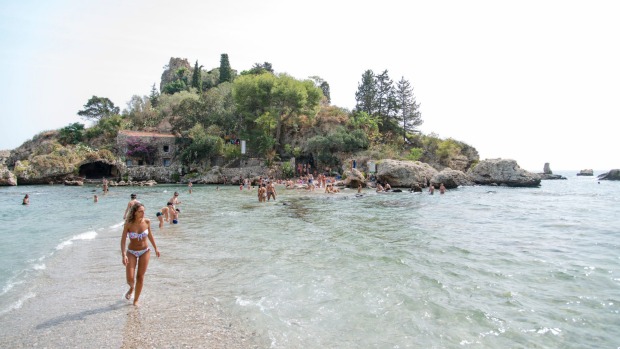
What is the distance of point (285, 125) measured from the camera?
5497 cm

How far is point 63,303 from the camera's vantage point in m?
6.96

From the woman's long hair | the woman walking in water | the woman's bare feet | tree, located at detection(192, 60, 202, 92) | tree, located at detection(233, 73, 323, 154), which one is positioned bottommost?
the woman's bare feet

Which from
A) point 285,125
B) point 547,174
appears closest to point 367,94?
point 285,125

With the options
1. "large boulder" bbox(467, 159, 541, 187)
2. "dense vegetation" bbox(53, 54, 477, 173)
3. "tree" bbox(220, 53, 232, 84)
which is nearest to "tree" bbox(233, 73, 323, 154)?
"dense vegetation" bbox(53, 54, 477, 173)

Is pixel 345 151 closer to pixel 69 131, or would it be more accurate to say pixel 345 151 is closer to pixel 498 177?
pixel 498 177

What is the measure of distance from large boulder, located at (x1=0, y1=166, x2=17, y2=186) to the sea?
35.5 metres

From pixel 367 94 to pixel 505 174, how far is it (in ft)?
82.3

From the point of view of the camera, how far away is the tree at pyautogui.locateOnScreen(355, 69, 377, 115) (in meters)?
57.8

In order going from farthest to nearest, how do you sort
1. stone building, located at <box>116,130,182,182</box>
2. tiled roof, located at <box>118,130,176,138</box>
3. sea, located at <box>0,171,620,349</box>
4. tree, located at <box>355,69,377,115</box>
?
tree, located at <box>355,69,377,115</box>, tiled roof, located at <box>118,130,176,138</box>, stone building, located at <box>116,130,182,182</box>, sea, located at <box>0,171,620,349</box>

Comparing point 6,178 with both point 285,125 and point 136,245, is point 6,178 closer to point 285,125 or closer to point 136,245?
point 285,125

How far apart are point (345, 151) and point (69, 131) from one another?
44.4 meters

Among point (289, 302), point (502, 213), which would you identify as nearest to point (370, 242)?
point (289, 302)

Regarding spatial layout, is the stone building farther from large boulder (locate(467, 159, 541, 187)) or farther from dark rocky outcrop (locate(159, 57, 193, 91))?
dark rocky outcrop (locate(159, 57, 193, 91))

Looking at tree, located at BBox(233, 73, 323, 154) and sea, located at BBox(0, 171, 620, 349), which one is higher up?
tree, located at BBox(233, 73, 323, 154)
